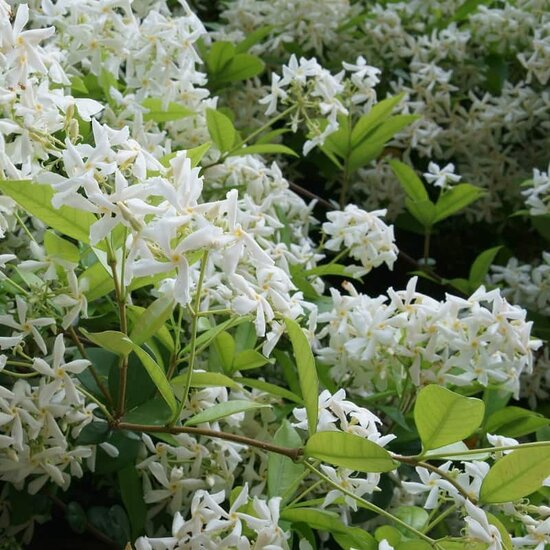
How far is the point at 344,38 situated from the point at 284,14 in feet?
0.55

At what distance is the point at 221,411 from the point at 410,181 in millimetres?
1022

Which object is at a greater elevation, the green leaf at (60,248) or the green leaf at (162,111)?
the green leaf at (60,248)

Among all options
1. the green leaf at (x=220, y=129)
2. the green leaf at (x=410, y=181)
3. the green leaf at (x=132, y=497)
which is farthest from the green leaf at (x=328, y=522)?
the green leaf at (x=410, y=181)

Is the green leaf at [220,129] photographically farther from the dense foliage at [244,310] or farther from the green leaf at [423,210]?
the green leaf at [423,210]

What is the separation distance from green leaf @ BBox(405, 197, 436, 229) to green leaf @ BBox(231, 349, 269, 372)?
0.75 m

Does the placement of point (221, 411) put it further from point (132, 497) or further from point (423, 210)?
point (423, 210)

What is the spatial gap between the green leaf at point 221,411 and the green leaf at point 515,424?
557 millimetres

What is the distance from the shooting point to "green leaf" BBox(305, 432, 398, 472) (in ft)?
3.23

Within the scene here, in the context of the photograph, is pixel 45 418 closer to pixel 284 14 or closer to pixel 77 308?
pixel 77 308

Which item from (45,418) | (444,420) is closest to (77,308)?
(45,418)

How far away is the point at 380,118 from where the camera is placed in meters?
1.92

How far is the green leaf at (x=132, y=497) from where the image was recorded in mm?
1334

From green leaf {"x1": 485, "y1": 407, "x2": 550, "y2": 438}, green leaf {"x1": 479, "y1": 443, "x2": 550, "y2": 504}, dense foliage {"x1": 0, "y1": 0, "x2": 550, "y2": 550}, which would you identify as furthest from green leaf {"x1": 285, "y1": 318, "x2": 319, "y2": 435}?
green leaf {"x1": 485, "y1": 407, "x2": 550, "y2": 438}

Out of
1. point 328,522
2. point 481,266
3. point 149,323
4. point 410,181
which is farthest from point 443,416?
point 410,181
